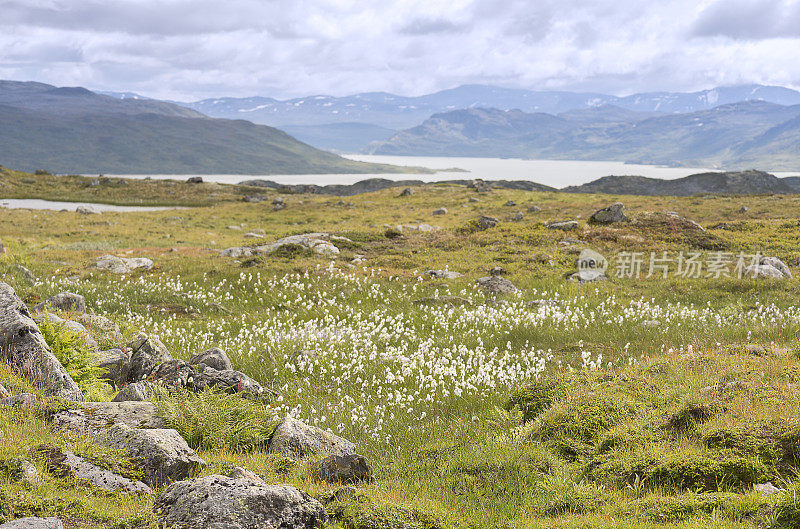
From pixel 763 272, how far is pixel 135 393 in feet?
74.9

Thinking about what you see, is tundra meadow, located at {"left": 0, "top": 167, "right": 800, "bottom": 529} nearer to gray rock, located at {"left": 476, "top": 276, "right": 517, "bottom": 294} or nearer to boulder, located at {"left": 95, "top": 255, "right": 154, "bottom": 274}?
boulder, located at {"left": 95, "top": 255, "right": 154, "bottom": 274}

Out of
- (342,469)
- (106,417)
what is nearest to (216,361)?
(106,417)

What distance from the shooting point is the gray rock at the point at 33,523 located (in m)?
4.09

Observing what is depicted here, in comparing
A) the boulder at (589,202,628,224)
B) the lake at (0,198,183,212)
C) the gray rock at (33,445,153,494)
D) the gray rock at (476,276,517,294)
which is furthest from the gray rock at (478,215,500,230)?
the lake at (0,198,183,212)

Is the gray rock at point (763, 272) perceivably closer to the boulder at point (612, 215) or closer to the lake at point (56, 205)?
the boulder at point (612, 215)

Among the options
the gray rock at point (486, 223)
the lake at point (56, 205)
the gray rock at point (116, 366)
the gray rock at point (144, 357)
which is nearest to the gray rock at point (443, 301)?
the gray rock at point (144, 357)

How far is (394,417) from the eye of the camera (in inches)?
349

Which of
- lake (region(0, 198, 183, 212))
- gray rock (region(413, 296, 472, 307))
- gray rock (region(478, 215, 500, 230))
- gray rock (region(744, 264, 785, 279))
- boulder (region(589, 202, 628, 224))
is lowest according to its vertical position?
gray rock (region(413, 296, 472, 307))

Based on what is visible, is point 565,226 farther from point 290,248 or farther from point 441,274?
point 290,248

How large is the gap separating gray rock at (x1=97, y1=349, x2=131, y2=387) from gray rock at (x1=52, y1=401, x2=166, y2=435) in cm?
284

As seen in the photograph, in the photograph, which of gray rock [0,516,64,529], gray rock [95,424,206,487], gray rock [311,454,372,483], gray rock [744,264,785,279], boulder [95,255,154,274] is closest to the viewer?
gray rock [0,516,64,529]

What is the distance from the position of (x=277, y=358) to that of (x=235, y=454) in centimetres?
537

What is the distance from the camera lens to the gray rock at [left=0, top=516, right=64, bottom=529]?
4.09m

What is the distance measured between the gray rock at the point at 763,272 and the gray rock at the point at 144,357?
2158 cm
